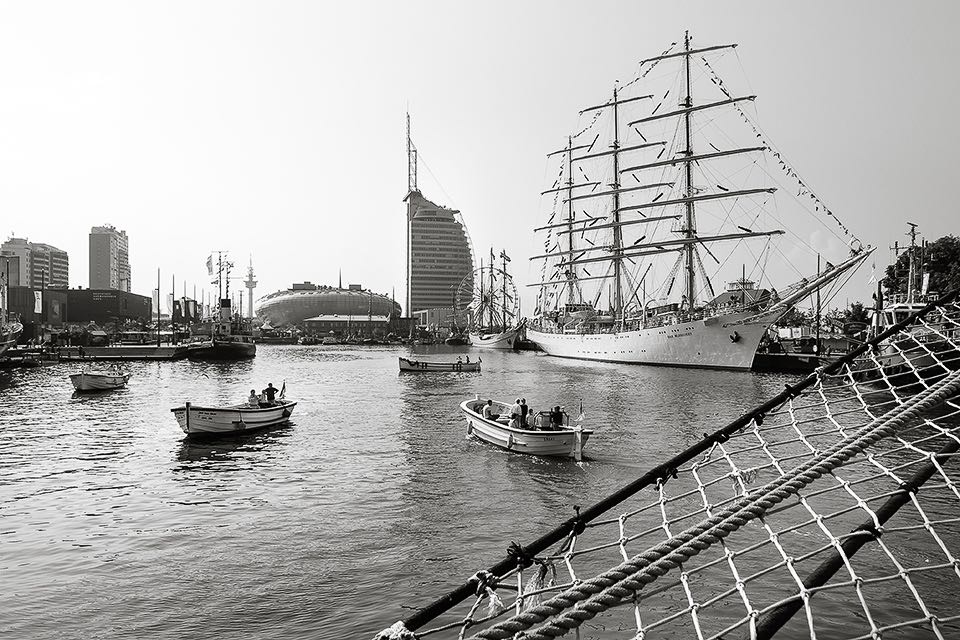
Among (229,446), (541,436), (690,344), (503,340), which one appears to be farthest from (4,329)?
(503,340)

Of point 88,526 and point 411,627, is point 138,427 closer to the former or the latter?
point 88,526

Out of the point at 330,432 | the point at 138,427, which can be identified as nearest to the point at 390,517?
the point at 330,432

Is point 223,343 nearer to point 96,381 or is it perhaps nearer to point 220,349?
point 220,349

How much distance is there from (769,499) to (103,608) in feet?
41.1

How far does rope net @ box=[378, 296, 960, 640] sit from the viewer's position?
14.7ft

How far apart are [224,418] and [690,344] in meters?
56.7

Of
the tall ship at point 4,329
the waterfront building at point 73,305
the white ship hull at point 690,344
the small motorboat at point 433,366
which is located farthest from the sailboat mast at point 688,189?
the waterfront building at point 73,305

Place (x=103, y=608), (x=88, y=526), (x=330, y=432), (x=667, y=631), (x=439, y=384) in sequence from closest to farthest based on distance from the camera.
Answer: (x=667, y=631) → (x=103, y=608) → (x=88, y=526) → (x=330, y=432) → (x=439, y=384)

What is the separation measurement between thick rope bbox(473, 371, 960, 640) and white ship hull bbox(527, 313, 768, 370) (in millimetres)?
67820

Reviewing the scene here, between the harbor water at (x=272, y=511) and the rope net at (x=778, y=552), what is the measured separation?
223cm

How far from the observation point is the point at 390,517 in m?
18.3

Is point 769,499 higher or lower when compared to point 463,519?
higher

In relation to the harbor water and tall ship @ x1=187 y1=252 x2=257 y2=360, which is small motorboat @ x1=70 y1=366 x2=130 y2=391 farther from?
tall ship @ x1=187 y1=252 x2=257 y2=360

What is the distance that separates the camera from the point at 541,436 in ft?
81.6
